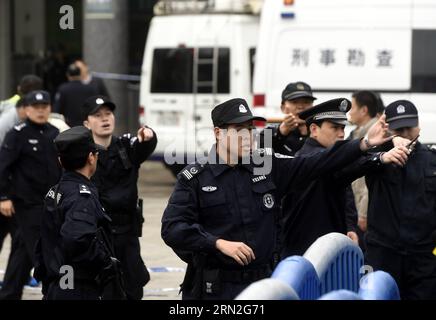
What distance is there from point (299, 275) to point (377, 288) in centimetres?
36

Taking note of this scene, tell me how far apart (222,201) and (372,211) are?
1.38 m

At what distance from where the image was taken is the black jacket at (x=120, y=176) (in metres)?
7.80

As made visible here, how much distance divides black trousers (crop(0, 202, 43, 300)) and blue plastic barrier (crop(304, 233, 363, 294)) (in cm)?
394

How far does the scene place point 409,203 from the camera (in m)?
6.90

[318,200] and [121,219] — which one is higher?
[318,200]

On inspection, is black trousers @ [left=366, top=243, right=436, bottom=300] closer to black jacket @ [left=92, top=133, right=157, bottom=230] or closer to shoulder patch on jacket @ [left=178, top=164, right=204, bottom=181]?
shoulder patch on jacket @ [left=178, top=164, right=204, bottom=181]

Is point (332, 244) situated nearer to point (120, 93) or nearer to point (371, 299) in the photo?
point (371, 299)

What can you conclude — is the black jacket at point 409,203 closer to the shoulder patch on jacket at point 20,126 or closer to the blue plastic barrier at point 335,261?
the blue plastic barrier at point 335,261

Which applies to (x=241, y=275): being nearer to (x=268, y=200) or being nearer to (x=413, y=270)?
(x=268, y=200)

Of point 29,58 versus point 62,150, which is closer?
point 62,150

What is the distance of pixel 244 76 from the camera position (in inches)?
635

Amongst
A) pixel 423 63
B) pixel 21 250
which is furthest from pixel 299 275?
pixel 423 63

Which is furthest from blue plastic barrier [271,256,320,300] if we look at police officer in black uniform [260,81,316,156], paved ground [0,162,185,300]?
paved ground [0,162,185,300]
